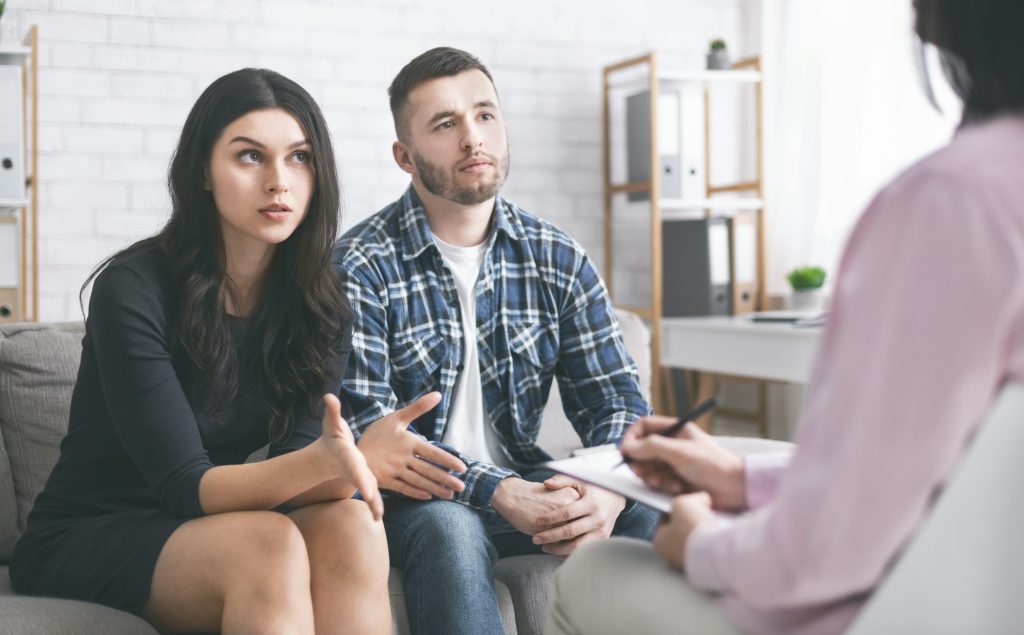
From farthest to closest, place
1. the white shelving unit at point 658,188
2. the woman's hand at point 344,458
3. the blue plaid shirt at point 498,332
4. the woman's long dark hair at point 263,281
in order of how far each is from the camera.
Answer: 1. the white shelving unit at point 658,188
2. the blue plaid shirt at point 498,332
3. the woman's long dark hair at point 263,281
4. the woman's hand at point 344,458

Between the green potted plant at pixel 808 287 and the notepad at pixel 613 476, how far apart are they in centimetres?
226

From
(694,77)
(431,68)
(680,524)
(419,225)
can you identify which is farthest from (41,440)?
(694,77)

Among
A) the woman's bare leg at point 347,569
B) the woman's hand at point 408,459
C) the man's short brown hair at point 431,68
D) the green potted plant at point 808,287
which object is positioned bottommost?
the woman's bare leg at point 347,569

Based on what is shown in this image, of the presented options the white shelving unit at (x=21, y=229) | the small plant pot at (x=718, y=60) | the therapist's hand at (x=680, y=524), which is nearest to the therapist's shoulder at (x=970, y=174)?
the therapist's hand at (x=680, y=524)

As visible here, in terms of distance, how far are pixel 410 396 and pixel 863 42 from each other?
2.32 m

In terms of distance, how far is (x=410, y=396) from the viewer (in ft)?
6.39

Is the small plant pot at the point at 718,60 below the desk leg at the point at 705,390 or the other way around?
the other way around

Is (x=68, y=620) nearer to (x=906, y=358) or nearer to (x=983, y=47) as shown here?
(x=906, y=358)

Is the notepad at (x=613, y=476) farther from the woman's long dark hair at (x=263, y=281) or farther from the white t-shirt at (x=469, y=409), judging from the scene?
the white t-shirt at (x=469, y=409)

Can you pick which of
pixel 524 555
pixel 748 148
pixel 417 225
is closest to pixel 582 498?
pixel 524 555

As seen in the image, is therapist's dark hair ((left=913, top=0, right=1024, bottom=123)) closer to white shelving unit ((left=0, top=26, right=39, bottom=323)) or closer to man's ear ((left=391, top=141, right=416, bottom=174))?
man's ear ((left=391, top=141, right=416, bottom=174))

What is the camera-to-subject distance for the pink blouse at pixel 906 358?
2.28ft

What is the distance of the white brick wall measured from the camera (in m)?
3.32

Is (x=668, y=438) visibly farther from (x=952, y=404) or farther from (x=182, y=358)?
(x=182, y=358)
